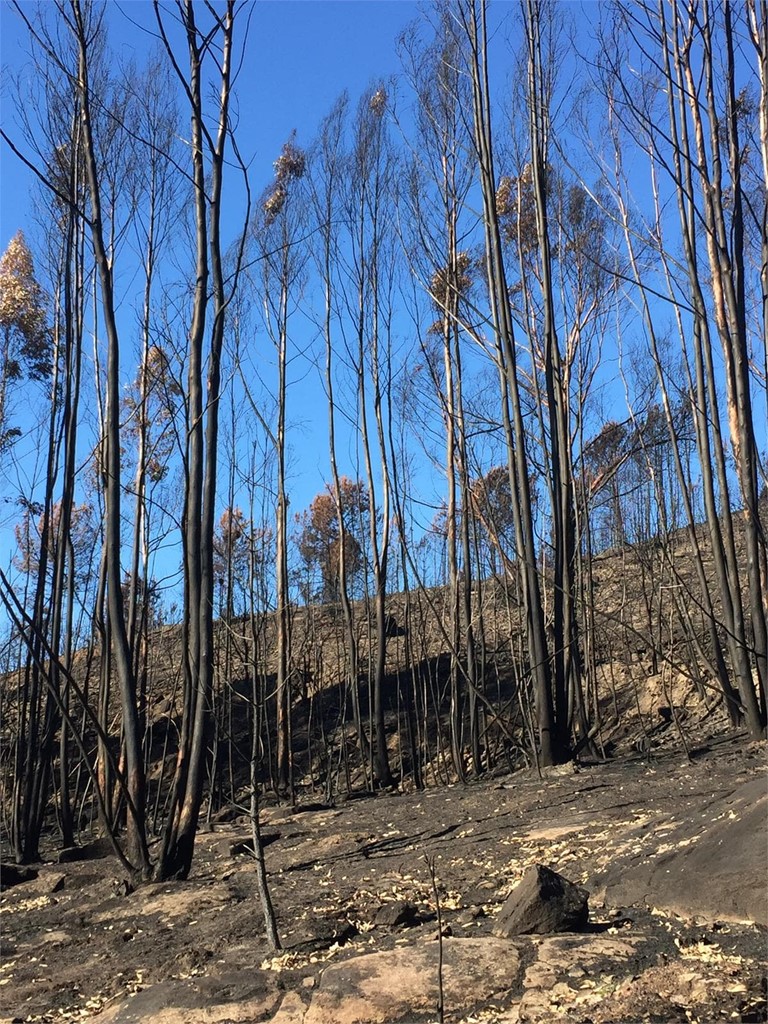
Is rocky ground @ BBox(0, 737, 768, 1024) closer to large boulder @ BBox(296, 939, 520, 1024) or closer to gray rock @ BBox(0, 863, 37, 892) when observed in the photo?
large boulder @ BBox(296, 939, 520, 1024)

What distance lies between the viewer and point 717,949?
2.55m

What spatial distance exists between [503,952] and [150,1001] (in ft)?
3.76

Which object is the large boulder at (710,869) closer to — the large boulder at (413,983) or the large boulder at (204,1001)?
the large boulder at (413,983)

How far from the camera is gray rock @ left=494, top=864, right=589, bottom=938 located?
2.83 meters

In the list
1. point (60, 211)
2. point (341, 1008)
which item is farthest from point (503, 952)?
point (60, 211)

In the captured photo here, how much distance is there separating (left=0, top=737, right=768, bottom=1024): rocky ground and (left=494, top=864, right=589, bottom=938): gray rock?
0.06 metres

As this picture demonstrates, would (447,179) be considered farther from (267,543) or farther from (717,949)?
(717,949)

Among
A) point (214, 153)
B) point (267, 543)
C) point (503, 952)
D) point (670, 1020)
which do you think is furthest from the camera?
point (267, 543)

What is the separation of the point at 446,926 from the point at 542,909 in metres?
0.43

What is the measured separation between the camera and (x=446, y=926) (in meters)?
3.11

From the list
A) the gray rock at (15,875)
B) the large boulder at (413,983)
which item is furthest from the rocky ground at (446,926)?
the gray rock at (15,875)

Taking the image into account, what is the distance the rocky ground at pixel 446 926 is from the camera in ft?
8.00

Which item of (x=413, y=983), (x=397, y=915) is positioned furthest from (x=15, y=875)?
(x=413, y=983)

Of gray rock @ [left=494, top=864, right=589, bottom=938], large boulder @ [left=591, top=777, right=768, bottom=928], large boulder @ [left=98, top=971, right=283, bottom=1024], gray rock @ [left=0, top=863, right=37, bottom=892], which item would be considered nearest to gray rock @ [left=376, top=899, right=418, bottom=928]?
gray rock @ [left=494, top=864, right=589, bottom=938]
